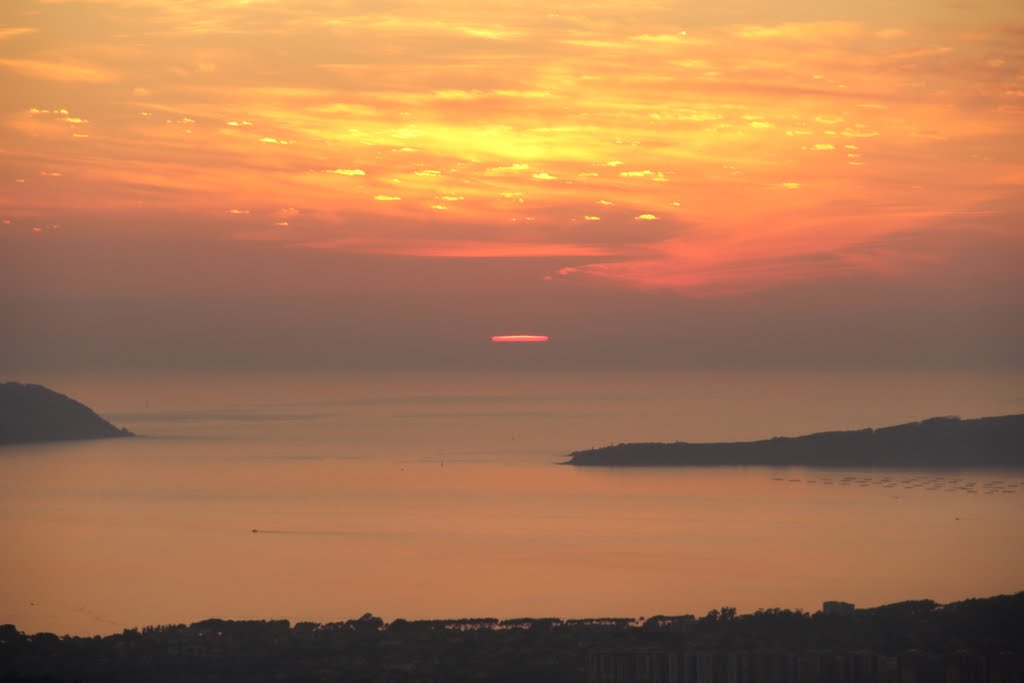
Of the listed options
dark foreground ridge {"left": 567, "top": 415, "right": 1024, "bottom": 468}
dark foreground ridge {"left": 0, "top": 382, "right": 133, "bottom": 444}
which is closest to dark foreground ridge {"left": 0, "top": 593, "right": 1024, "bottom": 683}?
dark foreground ridge {"left": 567, "top": 415, "right": 1024, "bottom": 468}

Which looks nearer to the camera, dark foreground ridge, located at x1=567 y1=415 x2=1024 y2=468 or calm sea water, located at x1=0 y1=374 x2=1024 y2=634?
calm sea water, located at x1=0 y1=374 x2=1024 y2=634

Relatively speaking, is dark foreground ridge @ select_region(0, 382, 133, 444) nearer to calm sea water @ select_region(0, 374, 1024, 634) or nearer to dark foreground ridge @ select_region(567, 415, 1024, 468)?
calm sea water @ select_region(0, 374, 1024, 634)

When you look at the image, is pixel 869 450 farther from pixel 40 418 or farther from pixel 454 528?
pixel 40 418

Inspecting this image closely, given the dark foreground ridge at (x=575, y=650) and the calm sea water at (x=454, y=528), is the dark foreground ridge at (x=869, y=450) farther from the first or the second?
the dark foreground ridge at (x=575, y=650)

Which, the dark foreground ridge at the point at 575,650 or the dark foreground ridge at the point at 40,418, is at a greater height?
the dark foreground ridge at the point at 40,418

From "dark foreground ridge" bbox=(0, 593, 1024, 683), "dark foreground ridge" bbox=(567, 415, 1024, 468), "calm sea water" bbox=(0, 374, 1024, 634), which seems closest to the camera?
"dark foreground ridge" bbox=(0, 593, 1024, 683)

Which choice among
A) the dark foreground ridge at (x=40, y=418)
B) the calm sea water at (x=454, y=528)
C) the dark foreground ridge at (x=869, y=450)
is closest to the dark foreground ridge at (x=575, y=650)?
the calm sea water at (x=454, y=528)
